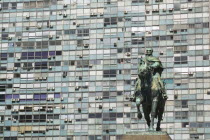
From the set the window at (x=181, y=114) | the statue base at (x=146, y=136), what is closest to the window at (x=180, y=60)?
the window at (x=181, y=114)

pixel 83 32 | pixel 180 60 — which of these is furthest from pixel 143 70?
pixel 83 32

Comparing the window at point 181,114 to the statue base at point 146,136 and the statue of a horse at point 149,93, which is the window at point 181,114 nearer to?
the statue of a horse at point 149,93

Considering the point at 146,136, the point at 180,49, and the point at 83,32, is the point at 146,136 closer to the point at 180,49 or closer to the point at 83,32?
the point at 180,49

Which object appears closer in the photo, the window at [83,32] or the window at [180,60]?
the window at [180,60]

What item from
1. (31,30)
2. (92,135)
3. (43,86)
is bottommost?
(92,135)

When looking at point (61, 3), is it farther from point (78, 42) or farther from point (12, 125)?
point (12, 125)

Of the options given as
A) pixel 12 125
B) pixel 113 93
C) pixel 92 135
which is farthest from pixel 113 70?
pixel 12 125

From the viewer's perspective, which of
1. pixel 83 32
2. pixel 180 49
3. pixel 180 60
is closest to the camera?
pixel 180 60

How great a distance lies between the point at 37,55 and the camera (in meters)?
120

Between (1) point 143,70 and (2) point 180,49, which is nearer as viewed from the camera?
(1) point 143,70

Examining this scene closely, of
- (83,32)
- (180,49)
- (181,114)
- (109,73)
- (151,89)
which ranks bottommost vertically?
(181,114)

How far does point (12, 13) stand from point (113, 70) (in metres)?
21.2

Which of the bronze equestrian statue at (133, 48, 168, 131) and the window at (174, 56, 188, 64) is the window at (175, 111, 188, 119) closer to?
the window at (174, 56, 188, 64)

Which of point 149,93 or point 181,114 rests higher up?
point 149,93
